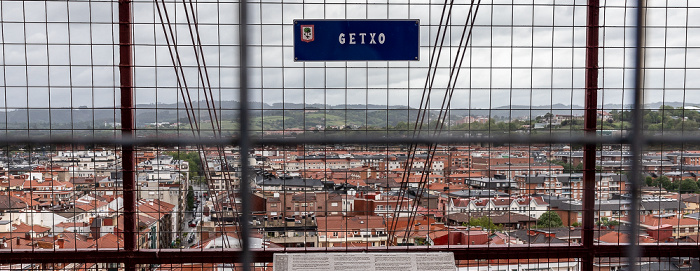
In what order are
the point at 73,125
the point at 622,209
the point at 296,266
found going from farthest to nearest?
the point at 622,209 < the point at 73,125 < the point at 296,266

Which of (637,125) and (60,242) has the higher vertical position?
(637,125)

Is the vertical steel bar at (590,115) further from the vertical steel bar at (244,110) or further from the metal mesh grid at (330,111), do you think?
the vertical steel bar at (244,110)

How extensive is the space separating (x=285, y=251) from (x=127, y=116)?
47.0 inches

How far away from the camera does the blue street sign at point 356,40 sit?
10.7ft

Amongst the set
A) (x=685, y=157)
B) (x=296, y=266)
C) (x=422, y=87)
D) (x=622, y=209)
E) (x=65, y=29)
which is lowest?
(x=296, y=266)

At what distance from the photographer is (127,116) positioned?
A: 3.41 m

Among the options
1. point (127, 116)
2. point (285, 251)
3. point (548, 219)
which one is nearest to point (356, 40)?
point (285, 251)

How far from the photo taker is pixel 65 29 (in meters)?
3.47

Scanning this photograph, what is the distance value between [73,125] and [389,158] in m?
1.88

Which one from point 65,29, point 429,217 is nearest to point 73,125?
point 65,29

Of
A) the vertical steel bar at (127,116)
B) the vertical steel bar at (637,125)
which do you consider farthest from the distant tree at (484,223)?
the vertical steel bar at (637,125)

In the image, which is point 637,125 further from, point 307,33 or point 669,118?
point 669,118

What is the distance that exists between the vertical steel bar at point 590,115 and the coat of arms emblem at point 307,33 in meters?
1.63

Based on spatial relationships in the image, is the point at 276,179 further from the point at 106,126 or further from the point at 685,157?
the point at 685,157
